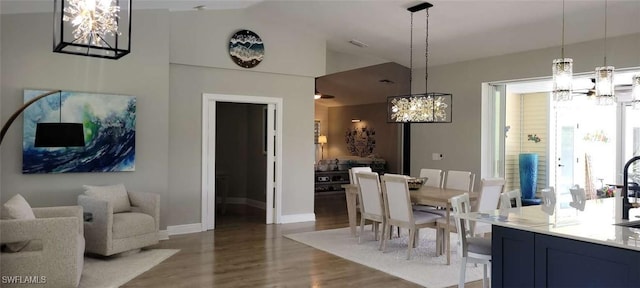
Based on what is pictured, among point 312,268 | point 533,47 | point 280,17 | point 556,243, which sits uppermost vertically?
point 280,17

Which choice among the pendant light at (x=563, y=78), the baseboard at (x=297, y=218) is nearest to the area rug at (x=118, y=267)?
the baseboard at (x=297, y=218)

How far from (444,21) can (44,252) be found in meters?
5.27

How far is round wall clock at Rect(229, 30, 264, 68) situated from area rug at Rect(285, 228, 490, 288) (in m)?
2.71

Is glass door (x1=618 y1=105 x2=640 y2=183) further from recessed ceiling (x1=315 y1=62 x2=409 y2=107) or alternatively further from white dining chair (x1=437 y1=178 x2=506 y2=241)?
white dining chair (x1=437 y1=178 x2=506 y2=241)

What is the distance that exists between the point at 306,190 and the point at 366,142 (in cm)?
606

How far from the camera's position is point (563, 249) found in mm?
2695

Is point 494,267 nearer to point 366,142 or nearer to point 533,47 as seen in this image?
point 533,47

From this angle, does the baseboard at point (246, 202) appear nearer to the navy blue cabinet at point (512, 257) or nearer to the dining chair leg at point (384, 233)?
the dining chair leg at point (384, 233)

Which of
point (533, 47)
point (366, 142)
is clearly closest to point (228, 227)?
point (533, 47)

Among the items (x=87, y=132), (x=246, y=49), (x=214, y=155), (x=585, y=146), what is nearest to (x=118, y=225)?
(x=87, y=132)

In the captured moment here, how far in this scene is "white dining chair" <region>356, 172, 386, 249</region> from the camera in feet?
18.7

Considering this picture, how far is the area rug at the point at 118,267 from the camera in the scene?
430cm

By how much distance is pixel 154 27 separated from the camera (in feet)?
19.9

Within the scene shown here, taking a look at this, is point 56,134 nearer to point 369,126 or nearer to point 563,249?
point 563,249
